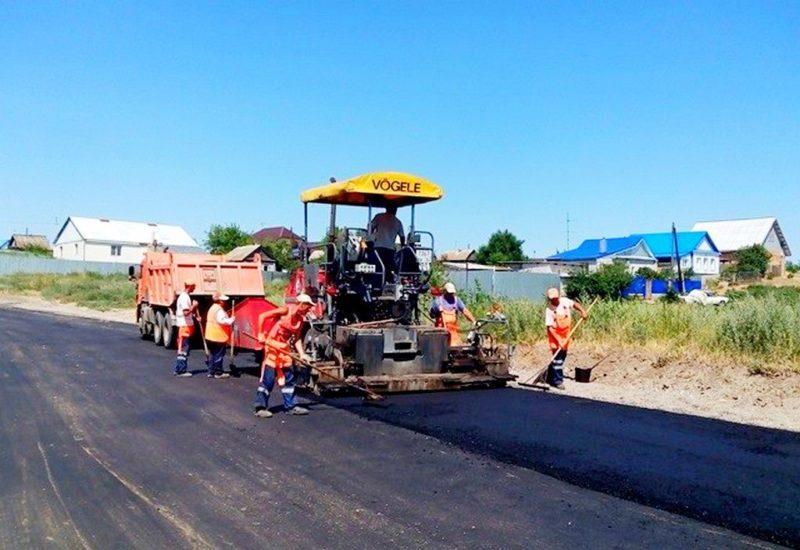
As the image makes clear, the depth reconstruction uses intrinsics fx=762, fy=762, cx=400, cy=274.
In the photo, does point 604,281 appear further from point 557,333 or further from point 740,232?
point 740,232

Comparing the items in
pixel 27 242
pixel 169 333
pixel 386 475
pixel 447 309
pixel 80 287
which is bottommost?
pixel 386 475

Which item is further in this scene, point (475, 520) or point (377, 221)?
point (377, 221)

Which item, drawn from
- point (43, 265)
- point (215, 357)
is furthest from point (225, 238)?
point (215, 357)

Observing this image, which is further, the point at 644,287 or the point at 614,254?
the point at 614,254

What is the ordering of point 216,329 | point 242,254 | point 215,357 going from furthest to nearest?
Answer: point 242,254
point 215,357
point 216,329

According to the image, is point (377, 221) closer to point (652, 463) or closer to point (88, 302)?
point (652, 463)

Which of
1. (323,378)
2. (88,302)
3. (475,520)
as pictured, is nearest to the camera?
(475,520)

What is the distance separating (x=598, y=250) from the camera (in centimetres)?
5669

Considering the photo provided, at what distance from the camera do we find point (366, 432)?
26.3 feet

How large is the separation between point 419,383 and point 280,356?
2.31 metres

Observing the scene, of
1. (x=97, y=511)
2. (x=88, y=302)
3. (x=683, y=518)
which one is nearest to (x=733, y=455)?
(x=683, y=518)

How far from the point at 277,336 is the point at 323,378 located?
1312mm

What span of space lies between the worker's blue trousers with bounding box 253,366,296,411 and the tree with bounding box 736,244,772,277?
52.5 meters

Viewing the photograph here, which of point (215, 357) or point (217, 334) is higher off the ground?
point (217, 334)
